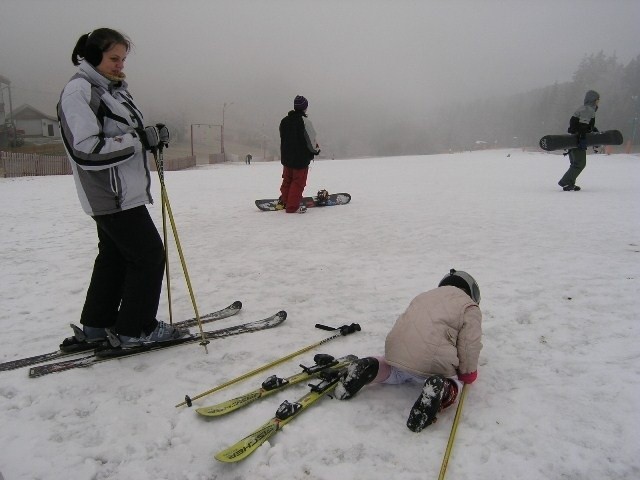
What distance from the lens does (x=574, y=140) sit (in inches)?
435

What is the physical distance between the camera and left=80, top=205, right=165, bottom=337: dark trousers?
→ 3.19 m

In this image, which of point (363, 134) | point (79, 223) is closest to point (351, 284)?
point (79, 223)

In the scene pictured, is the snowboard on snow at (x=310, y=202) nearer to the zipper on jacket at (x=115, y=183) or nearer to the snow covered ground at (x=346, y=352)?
the snow covered ground at (x=346, y=352)

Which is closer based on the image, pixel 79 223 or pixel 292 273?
pixel 292 273

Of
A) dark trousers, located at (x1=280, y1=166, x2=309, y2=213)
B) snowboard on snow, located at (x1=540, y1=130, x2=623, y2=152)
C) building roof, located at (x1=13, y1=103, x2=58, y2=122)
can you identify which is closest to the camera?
dark trousers, located at (x1=280, y1=166, x2=309, y2=213)

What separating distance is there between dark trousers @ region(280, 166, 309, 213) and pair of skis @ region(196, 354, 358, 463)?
21.4ft

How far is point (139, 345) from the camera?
11.4 feet

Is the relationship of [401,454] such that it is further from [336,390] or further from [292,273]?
[292,273]

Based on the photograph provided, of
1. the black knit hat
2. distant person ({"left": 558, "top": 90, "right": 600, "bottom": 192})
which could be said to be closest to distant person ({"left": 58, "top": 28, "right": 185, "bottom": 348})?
the black knit hat

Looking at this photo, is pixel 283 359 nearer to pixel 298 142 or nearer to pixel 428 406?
pixel 428 406

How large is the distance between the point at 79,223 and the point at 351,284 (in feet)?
21.3

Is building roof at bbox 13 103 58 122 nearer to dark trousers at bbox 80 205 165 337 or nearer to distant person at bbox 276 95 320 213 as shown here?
distant person at bbox 276 95 320 213

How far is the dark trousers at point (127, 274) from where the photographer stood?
3193mm

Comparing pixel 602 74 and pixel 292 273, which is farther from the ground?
pixel 602 74
